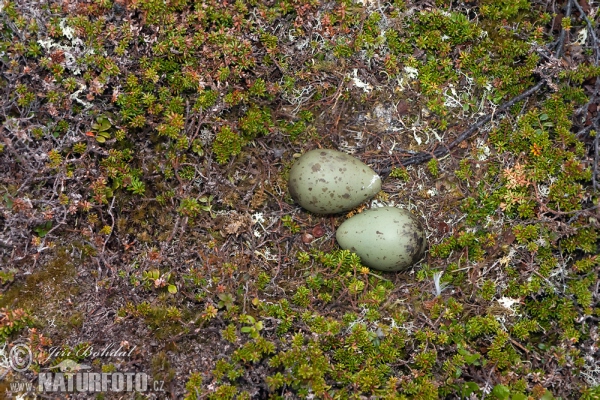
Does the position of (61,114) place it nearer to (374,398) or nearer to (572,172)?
(374,398)

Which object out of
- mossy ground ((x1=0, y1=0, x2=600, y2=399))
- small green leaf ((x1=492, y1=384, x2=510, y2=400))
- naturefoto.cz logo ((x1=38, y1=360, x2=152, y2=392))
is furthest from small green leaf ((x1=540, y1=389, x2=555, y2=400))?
naturefoto.cz logo ((x1=38, y1=360, x2=152, y2=392))

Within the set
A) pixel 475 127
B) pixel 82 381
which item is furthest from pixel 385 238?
pixel 82 381

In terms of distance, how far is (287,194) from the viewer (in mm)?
4195

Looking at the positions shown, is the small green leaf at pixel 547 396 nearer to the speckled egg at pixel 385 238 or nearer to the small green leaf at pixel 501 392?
the small green leaf at pixel 501 392

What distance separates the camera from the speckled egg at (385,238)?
151 inches

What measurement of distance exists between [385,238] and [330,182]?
598mm

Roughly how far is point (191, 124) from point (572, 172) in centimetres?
302

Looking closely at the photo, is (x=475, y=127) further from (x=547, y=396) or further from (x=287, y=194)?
(x=547, y=396)

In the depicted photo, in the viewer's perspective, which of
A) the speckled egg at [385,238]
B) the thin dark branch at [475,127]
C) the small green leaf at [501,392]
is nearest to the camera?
the small green leaf at [501,392]

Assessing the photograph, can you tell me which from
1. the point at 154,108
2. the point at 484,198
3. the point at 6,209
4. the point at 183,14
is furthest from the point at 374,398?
the point at 183,14

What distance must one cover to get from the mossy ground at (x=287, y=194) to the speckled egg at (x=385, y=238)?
0.45 ft

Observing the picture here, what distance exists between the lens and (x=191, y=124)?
3951 mm

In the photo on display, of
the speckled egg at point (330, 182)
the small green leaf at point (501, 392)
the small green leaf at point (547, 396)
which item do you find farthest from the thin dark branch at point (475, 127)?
the small green leaf at point (547, 396)

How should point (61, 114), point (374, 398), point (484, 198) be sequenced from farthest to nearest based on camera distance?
point (484, 198) < point (61, 114) < point (374, 398)
